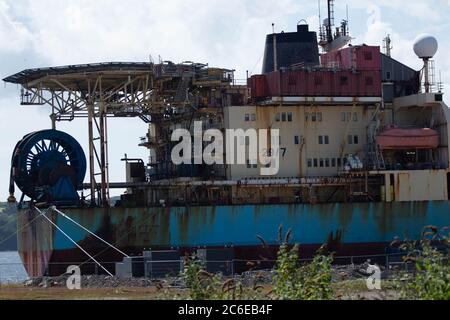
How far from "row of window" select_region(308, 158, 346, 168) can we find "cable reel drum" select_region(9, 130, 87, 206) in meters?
12.2

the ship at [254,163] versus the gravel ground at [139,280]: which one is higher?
the ship at [254,163]

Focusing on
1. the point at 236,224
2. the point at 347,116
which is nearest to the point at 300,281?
the point at 236,224

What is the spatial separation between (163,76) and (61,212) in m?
8.65

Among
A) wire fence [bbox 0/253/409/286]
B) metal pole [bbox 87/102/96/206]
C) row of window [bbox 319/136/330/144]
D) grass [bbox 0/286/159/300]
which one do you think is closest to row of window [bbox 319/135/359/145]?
row of window [bbox 319/136/330/144]

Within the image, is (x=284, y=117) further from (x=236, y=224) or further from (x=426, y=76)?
(x=426, y=76)

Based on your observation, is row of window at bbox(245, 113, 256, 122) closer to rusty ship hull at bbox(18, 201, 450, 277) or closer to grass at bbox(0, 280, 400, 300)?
rusty ship hull at bbox(18, 201, 450, 277)

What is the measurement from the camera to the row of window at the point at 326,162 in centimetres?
6028

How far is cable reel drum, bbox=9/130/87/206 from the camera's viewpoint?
56.8m

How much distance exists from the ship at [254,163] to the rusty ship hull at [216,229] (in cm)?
6

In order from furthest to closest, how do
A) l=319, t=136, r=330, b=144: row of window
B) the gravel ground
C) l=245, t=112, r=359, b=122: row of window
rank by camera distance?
1. l=319, t=136, r=330, b=144: row of window
2. l=245, t=112, r=359, b=122: row of window
3. the gravel ground

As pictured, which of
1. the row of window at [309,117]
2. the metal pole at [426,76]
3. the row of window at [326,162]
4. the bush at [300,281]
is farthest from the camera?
the metal pole at [426,76]

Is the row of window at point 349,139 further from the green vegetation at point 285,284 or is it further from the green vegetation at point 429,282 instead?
the green vegetation at point 429,282

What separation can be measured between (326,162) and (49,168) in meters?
14.9

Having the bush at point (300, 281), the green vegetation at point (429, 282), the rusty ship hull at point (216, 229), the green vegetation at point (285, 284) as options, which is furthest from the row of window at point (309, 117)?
the green vegetation at point (429, 282)
